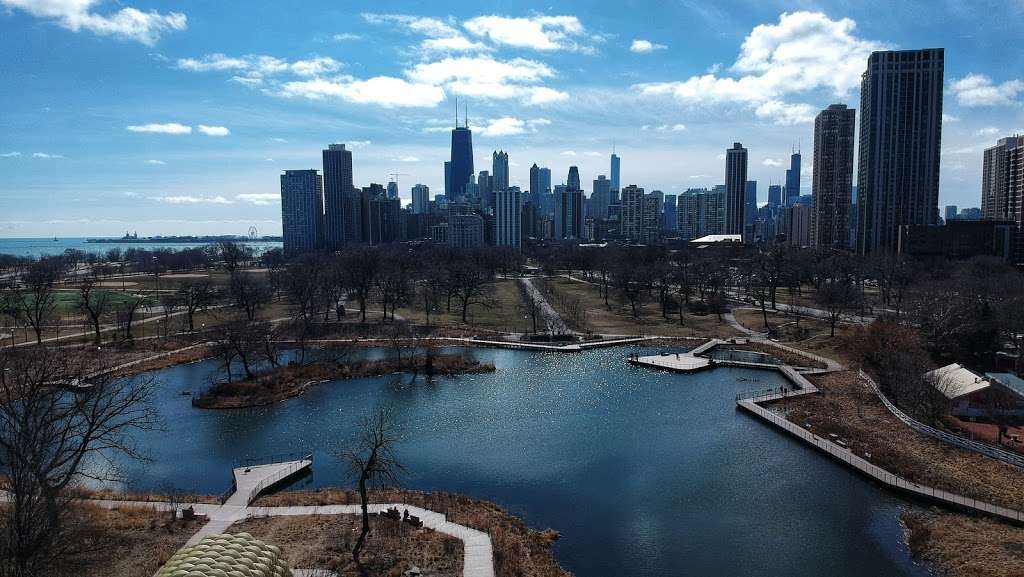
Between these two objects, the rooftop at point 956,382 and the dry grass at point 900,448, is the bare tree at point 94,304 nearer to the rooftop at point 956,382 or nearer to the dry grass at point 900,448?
the dry grass at point 900,448

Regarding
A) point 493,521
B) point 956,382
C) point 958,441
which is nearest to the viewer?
point 493,521

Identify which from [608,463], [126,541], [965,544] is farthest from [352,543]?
[965,544]

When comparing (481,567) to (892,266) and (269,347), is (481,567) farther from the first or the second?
(892,266)

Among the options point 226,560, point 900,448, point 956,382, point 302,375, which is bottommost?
point 900,448

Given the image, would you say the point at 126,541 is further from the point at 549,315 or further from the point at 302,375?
the point at 549,315

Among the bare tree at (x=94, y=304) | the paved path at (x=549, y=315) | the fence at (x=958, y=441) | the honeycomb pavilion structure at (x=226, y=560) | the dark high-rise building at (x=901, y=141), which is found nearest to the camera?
the honeycomb pavilion structure at (x=226, y=560)

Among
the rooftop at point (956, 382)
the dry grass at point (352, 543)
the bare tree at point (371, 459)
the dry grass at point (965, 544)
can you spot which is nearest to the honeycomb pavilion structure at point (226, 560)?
the dry grass at point (352, 543)
